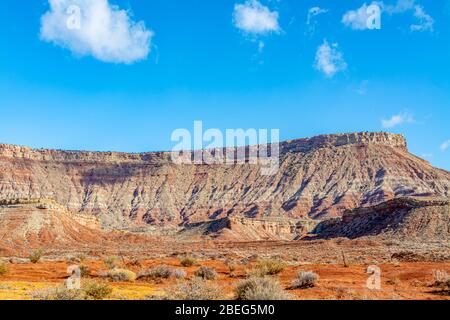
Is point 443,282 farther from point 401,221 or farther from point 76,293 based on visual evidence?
point 401,221

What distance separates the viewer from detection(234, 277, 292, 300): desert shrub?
12.3m

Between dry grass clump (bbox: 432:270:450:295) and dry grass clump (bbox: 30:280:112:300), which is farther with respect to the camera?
dry grass clump (bbox: 432:270:450:295)

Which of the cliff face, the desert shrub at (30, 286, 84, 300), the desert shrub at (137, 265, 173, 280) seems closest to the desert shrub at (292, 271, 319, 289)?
the desert shrub at (137, 265, 173, 280)

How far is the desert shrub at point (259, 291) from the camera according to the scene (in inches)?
485

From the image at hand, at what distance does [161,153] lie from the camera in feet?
543

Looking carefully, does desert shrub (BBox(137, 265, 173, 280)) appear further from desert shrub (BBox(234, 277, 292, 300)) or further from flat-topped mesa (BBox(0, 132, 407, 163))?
flat-topped mesa (BBox(0, 132, 407, 163))

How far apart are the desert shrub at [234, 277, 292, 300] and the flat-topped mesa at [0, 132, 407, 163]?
5227 inches

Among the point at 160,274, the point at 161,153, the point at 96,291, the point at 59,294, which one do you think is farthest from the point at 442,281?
the point at 161,153

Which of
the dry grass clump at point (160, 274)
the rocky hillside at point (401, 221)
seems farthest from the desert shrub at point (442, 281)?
the rocky hillside at point (401, 221)

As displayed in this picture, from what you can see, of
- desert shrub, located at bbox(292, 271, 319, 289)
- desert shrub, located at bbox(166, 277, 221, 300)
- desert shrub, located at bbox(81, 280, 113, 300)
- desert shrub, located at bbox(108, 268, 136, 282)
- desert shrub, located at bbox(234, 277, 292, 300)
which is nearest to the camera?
desert shrub, located at bbox(234, 277, 292, 300)

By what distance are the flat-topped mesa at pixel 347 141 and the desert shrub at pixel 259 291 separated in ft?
436
